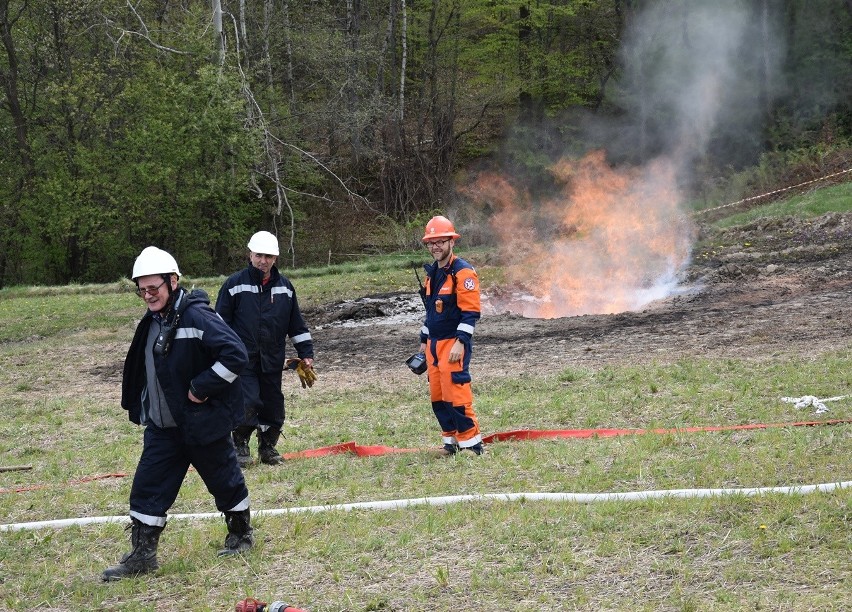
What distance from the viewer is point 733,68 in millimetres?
33719

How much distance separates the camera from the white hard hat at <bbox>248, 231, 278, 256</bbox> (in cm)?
841

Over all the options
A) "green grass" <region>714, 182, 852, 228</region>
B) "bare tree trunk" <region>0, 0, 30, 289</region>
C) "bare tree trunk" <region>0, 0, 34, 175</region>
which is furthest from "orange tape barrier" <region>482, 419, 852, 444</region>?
"bare tree trunk" <region>0, 0, 34, 175</region>

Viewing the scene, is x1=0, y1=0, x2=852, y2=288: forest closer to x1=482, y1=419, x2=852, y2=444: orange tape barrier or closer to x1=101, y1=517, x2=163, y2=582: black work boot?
x1=482, y1=419, x2=852, y2=444: orange tape barrier

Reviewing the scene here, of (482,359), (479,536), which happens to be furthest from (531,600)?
(482,359)

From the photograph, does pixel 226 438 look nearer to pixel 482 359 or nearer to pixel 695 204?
pixel 482 359

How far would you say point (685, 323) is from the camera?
49.1 feet

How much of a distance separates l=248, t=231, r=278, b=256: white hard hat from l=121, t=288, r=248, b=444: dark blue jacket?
2.43 m

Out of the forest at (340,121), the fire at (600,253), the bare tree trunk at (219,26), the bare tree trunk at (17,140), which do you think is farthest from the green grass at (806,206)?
the bare tree trunk at (17,140)

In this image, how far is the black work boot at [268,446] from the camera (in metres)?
9.02

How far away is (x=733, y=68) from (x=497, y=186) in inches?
386

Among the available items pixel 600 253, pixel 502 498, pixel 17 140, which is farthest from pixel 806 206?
pixel 17 140

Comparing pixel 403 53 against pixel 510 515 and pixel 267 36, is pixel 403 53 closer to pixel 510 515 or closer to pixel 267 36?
pixel 267 36

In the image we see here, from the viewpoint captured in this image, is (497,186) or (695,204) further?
(497,186)

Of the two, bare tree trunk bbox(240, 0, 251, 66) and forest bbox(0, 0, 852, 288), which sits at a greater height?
bare tree trunk bbox(240, 0, 251, 66)
